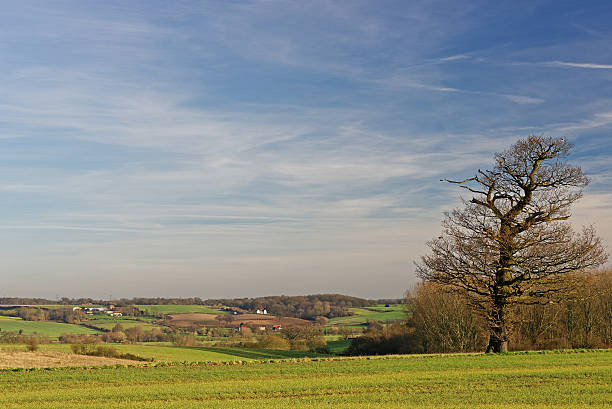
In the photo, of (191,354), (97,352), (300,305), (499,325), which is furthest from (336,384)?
(300,305)

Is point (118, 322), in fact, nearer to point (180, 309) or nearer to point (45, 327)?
point (45, 327)

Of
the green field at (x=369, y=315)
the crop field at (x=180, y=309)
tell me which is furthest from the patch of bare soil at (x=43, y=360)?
the crop field at (x=180, y=309)

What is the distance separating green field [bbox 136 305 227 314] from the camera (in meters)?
137

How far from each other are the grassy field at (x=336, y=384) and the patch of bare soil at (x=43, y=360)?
370 cm

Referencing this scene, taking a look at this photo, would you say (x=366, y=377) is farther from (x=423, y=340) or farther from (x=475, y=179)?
(x=423, y=340)

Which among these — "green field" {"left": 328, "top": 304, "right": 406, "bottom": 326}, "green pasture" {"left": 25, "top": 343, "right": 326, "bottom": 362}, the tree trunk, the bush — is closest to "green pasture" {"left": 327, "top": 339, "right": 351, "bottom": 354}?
"green pasture" {"left": 25, "top": 343, "right": 326, "bottom": 362}

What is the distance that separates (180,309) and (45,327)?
142 ft

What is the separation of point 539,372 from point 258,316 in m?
98.6

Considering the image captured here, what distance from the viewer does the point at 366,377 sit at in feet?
90.2

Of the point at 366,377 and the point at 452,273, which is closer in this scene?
the point at 366,377

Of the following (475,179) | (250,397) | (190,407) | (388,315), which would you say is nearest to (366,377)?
(250,397)

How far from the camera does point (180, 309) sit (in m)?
142

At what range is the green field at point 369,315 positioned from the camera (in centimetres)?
12729

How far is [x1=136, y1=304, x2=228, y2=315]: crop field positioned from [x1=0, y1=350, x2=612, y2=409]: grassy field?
108 m
